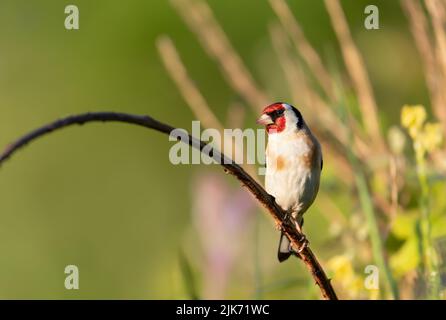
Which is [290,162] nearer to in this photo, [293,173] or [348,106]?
[293,173]

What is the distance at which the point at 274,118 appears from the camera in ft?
6.57

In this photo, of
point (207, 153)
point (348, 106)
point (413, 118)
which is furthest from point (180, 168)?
point (207, 153)

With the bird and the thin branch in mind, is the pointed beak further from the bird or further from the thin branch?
the thin branch

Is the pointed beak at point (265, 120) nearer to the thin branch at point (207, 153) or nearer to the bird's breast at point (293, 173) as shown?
the bird's breast at point (293, 173)

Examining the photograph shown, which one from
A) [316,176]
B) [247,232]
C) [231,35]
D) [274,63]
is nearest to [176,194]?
[231,35]

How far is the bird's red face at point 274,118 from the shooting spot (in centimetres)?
196

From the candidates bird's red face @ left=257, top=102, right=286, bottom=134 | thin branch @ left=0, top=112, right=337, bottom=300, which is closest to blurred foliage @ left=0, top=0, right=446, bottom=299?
bird's red face @ left=257, top=102, right=286, bottom=134

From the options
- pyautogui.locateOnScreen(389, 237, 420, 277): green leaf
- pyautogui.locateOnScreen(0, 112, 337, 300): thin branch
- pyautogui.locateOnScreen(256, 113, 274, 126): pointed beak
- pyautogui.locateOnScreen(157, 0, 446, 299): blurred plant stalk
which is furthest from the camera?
pyautogui.locateOnScreen(157, 0, 446, 299): blurred plant stalk

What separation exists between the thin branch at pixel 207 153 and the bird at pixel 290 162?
0.69 ft

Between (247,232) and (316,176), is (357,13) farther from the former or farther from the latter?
(316,176)

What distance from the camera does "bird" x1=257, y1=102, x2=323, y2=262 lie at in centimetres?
190

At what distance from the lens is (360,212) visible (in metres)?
2.38

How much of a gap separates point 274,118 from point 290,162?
0.08 m
